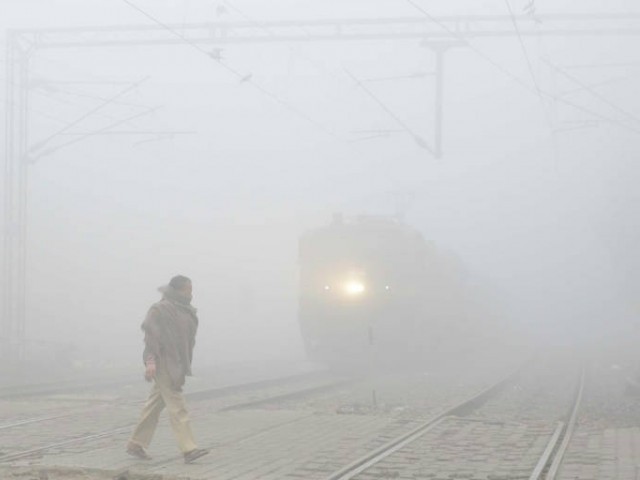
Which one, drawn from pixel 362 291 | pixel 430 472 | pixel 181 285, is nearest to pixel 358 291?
pixel 362 291

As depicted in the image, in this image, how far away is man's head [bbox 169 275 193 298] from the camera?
9.48m

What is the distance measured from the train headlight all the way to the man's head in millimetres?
16341

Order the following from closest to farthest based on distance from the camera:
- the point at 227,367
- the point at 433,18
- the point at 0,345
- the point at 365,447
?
the point at 365,447, the point at 433,18, the point at 0,345, the point at 227,367

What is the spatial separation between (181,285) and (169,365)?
0.73m

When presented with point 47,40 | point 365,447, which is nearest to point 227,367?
point 47,40

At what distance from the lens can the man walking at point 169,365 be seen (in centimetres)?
917

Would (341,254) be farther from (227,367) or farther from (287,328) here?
(287,328)

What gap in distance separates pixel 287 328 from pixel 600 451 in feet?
137

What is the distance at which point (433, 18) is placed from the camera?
75.3 feet

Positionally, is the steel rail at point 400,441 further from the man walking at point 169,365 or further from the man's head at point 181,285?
the man's head at point 181,285

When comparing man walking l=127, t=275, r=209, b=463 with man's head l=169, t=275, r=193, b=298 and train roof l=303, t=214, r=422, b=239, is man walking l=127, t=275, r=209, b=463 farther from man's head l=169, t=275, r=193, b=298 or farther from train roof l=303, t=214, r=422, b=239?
train roof l=303, t=214, r=422, b=239

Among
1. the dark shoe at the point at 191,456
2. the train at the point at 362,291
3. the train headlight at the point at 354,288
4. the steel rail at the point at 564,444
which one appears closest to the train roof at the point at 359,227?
the train at the point at 362,291

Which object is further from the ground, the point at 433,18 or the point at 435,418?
the point at 433,18

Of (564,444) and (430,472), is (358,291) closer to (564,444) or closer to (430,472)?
(564,444)
